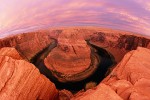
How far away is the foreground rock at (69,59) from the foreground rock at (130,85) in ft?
105

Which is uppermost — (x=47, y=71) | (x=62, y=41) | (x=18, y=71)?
(x=18, y=71)

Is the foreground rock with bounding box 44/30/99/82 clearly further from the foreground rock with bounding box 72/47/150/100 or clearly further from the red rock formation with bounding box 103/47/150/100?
the foreground rock with bounding box 72/47/150/100

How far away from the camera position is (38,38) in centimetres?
7981

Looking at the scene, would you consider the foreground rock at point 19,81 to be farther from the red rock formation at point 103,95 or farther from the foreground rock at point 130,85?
the red rock formation at point 103,95

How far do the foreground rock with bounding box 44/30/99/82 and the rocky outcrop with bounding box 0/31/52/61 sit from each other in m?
8.71

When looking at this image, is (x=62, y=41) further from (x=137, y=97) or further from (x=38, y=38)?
(x=137, y=97)

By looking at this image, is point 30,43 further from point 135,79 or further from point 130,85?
point 130,85

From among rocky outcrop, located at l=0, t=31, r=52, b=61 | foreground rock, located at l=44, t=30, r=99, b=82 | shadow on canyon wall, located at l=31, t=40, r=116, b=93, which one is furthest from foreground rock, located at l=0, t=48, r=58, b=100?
rocky outcrop, located at l=0, t=31, r=52, b=61

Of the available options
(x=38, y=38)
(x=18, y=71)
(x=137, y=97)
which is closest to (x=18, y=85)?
(x=18, y=71)

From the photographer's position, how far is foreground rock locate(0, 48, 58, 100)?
14391 mm

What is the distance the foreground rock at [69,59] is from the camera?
53.9m

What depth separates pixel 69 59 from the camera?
64.7 m

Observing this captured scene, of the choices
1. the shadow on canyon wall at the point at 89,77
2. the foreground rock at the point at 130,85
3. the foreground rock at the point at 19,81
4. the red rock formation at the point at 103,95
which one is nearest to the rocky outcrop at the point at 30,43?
the shadow on canyon wall at the point at 89,77

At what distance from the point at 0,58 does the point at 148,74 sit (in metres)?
12.4
